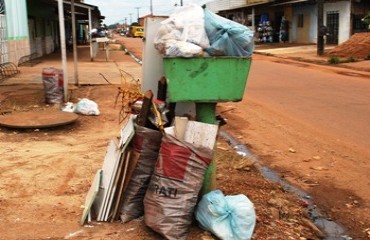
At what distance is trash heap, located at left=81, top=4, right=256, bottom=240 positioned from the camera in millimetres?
3742

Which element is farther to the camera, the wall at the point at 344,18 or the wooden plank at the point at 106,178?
the wall at the point at 344,18

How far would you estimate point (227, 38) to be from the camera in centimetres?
382

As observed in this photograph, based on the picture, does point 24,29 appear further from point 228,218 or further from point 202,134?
point 228,218

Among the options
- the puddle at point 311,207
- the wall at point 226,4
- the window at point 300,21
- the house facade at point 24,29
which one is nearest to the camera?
the puddle at point 311,207

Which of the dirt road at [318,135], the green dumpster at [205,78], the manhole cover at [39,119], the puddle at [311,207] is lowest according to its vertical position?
the puddle at [311,207]

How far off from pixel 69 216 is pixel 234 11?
47917 mm

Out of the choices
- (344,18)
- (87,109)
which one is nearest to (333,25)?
(344,18)

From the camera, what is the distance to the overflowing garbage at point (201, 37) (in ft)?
12.3

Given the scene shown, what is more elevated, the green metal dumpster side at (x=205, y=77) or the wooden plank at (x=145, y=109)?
the green metal dumpster side at (x=205, y=77)

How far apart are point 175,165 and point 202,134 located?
327mm

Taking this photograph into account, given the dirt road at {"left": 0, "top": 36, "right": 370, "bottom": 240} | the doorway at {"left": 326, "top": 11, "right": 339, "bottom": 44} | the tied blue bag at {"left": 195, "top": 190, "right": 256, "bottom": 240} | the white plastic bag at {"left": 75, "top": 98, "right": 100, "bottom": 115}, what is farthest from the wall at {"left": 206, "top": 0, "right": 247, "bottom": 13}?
the tied blue bag at {"left": 195, "top": 190, "right": 256, "bottom": 240}

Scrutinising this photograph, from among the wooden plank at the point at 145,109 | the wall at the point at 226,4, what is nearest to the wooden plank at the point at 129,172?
the wooden plank at the point at 145,109

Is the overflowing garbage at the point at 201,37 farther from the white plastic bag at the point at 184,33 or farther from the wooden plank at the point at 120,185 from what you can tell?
the wooden plank at the point at 120,185

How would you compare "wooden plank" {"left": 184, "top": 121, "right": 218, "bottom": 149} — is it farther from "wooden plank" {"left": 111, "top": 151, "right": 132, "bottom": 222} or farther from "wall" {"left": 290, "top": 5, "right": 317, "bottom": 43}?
"wall" {"left": 290, "top": 5, "right": 317, "bottom": 43}
